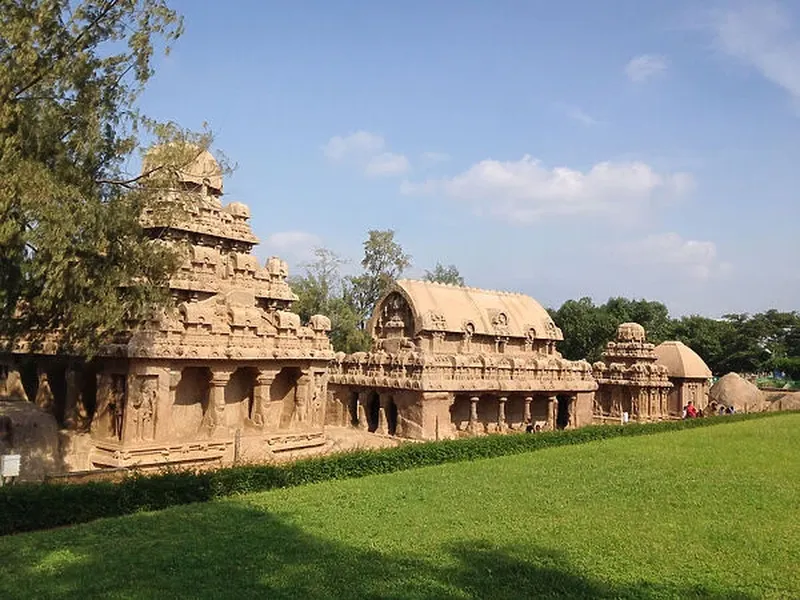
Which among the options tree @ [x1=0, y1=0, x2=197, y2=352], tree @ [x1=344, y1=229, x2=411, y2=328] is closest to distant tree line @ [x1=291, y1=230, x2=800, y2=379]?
tree @ [x1=344, y1=229, x2=411, y2=328]

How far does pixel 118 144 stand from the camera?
43.5 feet

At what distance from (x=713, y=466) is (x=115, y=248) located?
16.5 metres

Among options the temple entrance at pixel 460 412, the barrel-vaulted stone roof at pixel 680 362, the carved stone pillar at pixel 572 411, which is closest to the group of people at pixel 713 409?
the barrel-vaulted stone roof at pixel 680 362

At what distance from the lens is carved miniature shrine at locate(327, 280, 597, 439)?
27.8m

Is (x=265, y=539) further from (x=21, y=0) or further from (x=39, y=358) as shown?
(x=39, y=358)

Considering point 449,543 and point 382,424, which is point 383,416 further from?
point 449,543

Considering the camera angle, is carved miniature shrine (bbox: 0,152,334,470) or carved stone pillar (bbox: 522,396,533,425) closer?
carved miniature shrine (bbox: 0,152,334,470)

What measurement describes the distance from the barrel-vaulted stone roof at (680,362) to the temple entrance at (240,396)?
28.9m

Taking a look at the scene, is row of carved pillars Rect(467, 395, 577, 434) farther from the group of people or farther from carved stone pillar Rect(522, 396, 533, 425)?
the group of people

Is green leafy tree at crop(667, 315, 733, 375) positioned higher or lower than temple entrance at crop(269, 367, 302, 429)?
higher

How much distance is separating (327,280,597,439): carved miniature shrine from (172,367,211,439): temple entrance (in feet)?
27.7

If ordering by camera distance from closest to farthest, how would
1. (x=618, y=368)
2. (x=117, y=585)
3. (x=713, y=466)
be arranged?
1. (x=117, y=585)
2. (x=713, y=466)
3. (x=618, y=368)

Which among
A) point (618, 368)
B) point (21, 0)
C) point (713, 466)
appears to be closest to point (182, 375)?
point (21, 0)

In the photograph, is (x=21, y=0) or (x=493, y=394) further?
(x=493, y=394)
